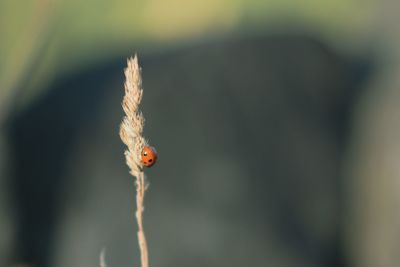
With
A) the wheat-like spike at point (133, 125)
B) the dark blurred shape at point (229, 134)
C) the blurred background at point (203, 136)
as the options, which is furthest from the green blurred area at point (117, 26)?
the wheat-like spike at point (133, 125)

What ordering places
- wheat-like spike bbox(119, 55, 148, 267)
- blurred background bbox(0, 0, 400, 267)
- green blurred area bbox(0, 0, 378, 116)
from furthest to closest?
green blurred area bbox(0, 0, 378, 116) → blurred background bbox(0, 0, 400, 267) → wheat-like spike bbox(119, 55, 148, 267)

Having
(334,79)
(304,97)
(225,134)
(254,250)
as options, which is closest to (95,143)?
(225,134)

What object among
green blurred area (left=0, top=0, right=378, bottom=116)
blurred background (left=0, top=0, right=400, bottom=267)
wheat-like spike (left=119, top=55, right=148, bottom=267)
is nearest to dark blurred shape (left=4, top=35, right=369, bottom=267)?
blurred background (left=0, top=0, right=400, bottom=267)

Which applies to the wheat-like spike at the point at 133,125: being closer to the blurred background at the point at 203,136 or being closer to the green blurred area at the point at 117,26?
the blurred background at the point at 203,136

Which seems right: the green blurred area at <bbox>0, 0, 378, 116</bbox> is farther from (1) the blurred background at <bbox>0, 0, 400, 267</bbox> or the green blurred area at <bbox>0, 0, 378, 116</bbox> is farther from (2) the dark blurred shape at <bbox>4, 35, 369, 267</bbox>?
(2) the dark blurred shape at <bbox>4, 35, 369, 267</bbox>

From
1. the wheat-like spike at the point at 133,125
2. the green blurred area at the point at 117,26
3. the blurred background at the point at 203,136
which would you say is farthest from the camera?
the green blurred area at the point at 117,26

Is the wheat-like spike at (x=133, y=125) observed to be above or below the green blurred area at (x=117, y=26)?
below

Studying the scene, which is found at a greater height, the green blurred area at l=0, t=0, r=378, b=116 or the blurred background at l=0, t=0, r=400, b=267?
the green blurred area at l=0, t=0, r=378, b=116

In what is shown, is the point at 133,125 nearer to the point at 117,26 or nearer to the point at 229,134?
the point at 229,134
